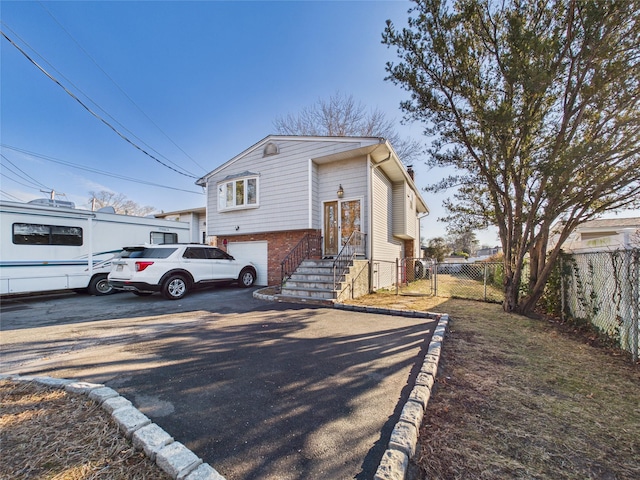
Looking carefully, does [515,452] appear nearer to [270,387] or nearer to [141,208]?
[270,387]

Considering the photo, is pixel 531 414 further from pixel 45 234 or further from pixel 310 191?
pixel 45 234

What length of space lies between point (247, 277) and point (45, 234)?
6.43m

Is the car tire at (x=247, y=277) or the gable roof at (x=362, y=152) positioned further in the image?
the car tire at (x=247, y=277)

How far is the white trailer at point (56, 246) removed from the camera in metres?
7.66

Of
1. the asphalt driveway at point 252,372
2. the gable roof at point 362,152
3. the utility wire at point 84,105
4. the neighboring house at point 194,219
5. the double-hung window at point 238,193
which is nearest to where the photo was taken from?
the asphalt driveway at point 252,372

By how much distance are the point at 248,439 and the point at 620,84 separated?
25.3 ft

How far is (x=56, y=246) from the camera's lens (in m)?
8.58

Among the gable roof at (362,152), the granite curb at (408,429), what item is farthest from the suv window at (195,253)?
the granite curb at (408,429)

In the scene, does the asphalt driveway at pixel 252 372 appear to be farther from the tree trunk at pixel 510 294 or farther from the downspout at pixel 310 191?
the downspout at pixel 310 191

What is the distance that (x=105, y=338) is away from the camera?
433cm

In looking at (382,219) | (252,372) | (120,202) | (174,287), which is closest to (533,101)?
(382,219)

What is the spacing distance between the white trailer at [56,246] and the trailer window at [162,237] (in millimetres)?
919

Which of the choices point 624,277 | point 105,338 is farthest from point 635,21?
point 105,338

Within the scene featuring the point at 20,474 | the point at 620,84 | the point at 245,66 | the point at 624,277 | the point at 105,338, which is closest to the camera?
the point at 20,474
